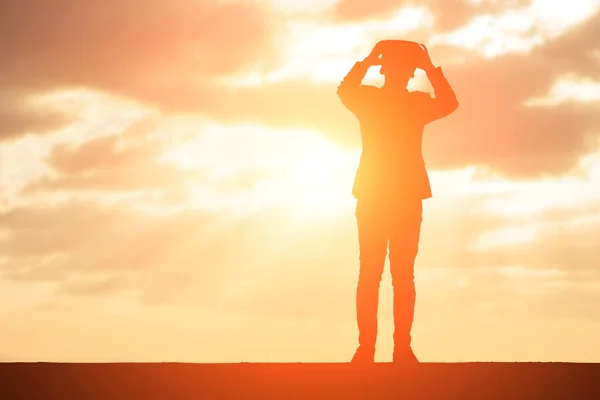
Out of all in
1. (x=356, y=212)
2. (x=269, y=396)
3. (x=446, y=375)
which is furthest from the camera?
(x=356, y=212)

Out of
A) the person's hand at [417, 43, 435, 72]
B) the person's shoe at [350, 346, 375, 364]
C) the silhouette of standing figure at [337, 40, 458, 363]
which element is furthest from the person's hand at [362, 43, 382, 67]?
the person's shoe at [350, 346, 375, 364]

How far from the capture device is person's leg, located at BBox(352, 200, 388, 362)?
16500mm

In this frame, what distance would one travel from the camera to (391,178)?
54.0 ft

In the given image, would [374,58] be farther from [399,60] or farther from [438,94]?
[438,94]

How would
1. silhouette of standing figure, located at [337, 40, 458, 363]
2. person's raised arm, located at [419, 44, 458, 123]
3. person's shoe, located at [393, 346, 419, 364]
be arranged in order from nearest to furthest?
person's shoe, located at [393, 346, 419, 364]
silhouette of standing figure, located at [337, 40, 458, 363]
person's raised arm, located at [419, 44, 458, 123]

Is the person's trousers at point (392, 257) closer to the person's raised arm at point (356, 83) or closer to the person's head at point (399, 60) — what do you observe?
the person's raised arm at point (356, 83)

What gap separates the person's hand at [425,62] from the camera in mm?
16672

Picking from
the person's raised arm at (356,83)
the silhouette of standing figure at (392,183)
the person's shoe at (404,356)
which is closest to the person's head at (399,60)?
the silhouette of standing figure at (392,183)

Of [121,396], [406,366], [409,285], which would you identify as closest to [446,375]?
[406,366]

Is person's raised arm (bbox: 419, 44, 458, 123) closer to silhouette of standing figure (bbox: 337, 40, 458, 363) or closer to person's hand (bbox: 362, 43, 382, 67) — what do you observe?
silhouette of standing figure (bbox: 337, 40, 458, 363)

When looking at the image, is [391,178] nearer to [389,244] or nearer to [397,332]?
[389,244]

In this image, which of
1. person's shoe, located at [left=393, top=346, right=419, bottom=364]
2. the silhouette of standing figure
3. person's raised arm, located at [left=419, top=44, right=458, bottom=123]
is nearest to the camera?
person's shoe, located at [left=393, top=346, right=419, bottom=364]

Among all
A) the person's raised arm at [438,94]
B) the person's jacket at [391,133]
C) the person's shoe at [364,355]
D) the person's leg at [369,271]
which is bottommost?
the person's shoe at [364,355]

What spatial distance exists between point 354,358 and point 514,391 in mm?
3321
